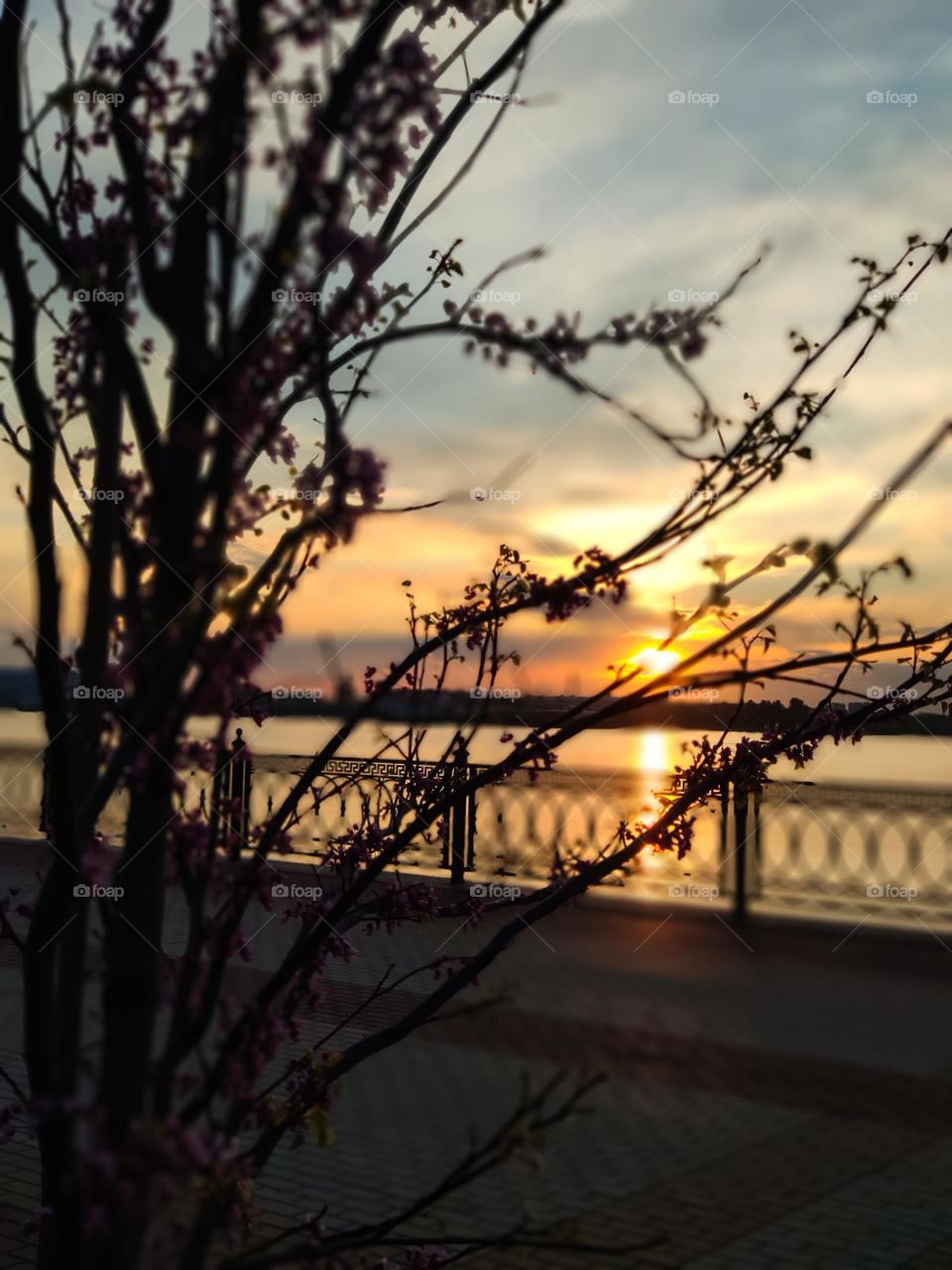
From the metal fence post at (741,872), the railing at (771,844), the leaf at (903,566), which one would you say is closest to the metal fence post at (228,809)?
the leaf at (903,566)

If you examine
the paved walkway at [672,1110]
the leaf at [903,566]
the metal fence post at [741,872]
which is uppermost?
the leaf at [903,566]

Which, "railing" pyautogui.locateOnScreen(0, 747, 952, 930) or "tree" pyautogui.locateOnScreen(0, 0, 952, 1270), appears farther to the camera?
"railing" pyautogui.locateOnScreen(0, 747, 952, 930)

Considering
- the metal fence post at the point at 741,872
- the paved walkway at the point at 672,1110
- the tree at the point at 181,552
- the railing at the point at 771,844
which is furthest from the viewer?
the metal fence post at the point at 741,872

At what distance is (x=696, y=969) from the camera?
12.4m

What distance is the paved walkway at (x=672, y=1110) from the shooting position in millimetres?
6386

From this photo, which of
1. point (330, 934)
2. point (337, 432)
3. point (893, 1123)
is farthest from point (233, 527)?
point (893, 1123)

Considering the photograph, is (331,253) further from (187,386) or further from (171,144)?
(171,144)

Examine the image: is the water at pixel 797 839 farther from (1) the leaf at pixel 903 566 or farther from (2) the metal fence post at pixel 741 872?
(1) the leaf at pixel 903 566

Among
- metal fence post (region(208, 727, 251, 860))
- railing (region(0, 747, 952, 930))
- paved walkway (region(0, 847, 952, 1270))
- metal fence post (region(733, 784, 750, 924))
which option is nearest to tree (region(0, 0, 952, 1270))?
metal fence post (region(208, 727, 251, 860))

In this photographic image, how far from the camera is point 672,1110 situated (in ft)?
27.2

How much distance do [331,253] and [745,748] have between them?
194 centimetres

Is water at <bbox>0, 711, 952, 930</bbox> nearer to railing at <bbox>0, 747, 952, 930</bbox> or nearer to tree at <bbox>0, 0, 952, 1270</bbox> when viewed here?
railing at <bbox>0, 747, 952, 930</bbox>

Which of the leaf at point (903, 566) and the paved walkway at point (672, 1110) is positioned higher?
the leaf at point (903, 566)

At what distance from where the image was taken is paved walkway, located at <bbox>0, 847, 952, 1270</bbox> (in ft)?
21.0
